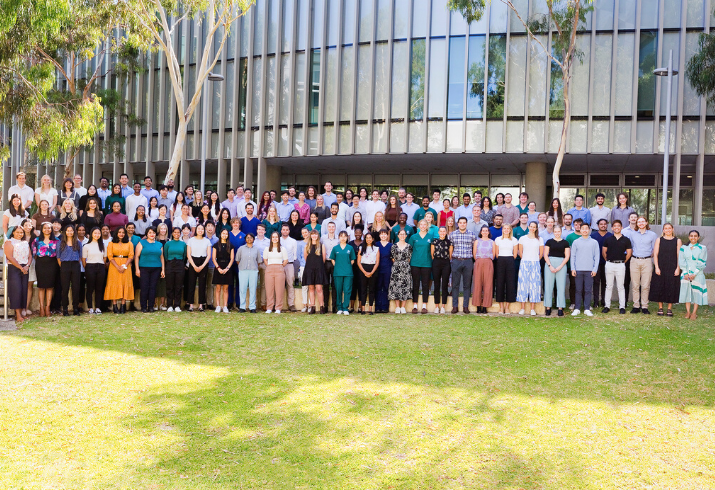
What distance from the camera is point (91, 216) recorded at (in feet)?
41.9

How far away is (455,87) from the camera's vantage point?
925 inches

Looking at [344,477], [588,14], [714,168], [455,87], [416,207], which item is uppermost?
[588,14]

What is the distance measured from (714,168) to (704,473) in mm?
23760


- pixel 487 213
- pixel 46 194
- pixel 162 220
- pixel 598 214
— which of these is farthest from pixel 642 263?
pixel 46 194

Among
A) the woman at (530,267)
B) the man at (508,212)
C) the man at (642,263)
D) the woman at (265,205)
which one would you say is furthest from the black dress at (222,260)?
the man at (642,263)

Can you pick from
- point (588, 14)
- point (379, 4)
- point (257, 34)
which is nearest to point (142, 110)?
point (257, 34)

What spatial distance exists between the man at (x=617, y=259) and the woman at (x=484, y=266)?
2.27m

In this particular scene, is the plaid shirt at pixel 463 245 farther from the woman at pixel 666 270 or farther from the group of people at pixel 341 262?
the woman at pixel 666 270

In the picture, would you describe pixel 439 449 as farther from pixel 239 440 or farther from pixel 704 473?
pixel 704 473

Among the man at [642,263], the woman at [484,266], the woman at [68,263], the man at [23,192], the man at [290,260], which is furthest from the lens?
the man at [290,260]

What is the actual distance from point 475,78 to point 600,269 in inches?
482

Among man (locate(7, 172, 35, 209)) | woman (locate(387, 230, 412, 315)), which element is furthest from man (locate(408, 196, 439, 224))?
man (locate(7, 172, 35, 209))

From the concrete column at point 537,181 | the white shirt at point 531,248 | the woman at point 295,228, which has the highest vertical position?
the concrete column at point 537,181

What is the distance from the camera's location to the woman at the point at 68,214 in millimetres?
12422
